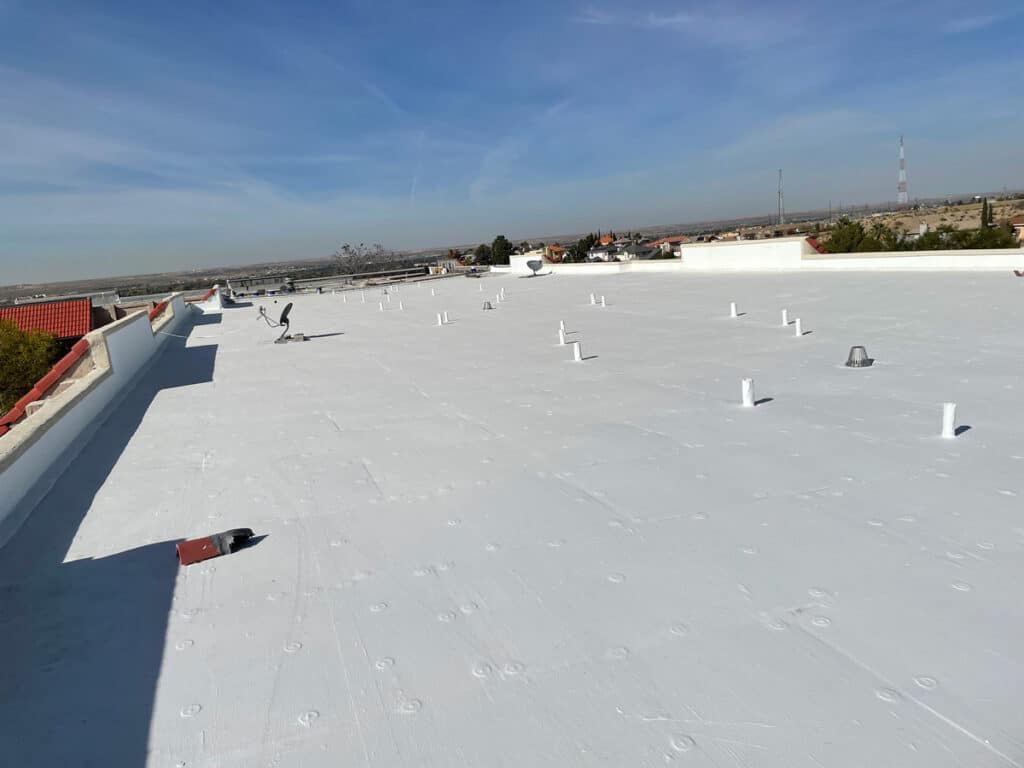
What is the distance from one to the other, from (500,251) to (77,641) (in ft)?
241

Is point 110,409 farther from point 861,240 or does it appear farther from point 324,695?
point 861,240

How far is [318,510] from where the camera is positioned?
5289mm

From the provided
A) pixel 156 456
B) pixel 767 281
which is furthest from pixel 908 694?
pixel 767 281

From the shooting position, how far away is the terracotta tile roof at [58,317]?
3281 centimetres

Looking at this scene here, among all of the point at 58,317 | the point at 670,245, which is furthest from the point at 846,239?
the point at 58,317

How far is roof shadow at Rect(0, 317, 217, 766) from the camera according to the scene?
291 centimetres

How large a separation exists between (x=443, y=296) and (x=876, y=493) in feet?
88.8

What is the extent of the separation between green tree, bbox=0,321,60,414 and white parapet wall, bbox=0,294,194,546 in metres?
15.1

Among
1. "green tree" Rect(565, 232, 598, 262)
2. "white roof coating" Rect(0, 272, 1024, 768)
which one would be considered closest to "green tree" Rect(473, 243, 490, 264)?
"green tree" Rect(565, 232, 598, 262)

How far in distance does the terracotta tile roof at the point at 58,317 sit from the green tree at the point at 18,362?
517cm

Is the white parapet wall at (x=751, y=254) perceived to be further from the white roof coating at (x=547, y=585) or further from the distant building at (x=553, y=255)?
the distant building at (x=553, y=255)

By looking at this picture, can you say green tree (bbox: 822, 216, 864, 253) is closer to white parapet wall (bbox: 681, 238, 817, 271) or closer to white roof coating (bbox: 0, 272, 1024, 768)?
white parapet wall (bbox: 681, 238, 817, 271)

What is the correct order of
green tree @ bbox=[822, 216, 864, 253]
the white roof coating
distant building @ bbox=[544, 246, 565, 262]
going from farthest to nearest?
distant building @ bbox=[544, 246, 565, 262] → green tree @ bbox=[822, 216, 864, 253] → the white roof coating

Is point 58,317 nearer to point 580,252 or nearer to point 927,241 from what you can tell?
point 927,241
